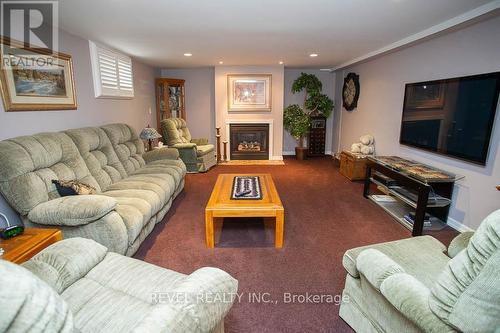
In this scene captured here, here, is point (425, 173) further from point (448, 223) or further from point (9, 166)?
point (9, 166)

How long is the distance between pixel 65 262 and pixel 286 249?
1.74 m

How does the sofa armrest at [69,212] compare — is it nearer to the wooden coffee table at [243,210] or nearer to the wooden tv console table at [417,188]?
the wooden coffee table at [243,210]

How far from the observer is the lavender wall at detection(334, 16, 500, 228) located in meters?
2.47

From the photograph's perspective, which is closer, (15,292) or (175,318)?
(15,292)

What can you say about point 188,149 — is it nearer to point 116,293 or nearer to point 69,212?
point 69,212

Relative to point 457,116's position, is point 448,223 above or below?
below

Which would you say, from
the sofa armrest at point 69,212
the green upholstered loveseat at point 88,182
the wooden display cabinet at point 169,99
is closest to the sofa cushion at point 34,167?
the green upholstered loveseat at point 88,182

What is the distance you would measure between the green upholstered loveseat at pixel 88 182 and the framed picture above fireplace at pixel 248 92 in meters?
3.20

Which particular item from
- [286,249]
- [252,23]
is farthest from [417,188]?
[252,23]

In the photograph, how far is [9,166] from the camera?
190 centimetres

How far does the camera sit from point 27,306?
59 cm

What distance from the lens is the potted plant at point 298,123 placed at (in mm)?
6129

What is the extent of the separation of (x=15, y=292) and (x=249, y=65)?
5.84 m

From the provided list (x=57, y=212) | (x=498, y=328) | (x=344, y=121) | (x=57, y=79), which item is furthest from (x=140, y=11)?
(x=344, y=121)
